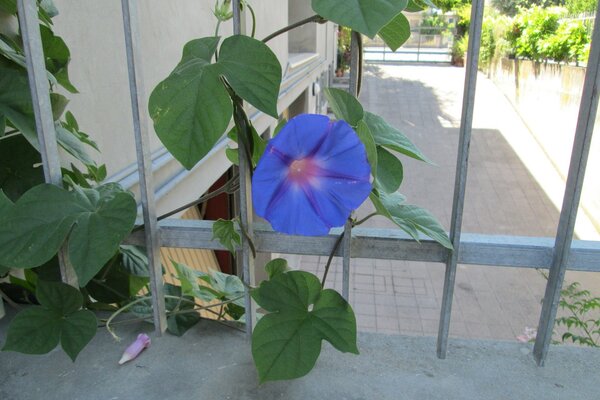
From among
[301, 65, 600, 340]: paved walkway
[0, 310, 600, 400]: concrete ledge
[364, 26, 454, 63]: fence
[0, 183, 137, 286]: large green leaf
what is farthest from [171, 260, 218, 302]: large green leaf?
[364, 26, 454, 63]: fence

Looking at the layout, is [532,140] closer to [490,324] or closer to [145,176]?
[490,324]

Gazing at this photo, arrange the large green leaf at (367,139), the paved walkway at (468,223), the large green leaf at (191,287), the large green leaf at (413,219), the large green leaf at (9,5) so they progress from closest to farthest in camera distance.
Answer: the large green leaf at (367,139) < the large green leaf at (413,219) < the large green leaf at (9,5) < the large green leaf at (191,287) < the paved walkway at (468,223)

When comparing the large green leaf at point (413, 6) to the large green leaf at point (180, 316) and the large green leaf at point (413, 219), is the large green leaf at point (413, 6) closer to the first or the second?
the large green leaf at point (413, 219)

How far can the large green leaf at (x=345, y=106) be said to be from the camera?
2.45ft

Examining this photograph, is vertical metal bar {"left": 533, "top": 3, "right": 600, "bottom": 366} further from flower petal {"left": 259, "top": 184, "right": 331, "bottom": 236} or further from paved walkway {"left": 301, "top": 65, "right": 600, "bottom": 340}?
paved walkway {"left": 301, "top": 65, "right": 600, "bottom": 340}

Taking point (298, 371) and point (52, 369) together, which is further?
point (52, 369)

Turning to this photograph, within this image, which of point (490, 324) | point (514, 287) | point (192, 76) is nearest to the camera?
point (192, 76)

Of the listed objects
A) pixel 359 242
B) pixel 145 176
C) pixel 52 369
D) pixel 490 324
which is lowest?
pixel 490 324

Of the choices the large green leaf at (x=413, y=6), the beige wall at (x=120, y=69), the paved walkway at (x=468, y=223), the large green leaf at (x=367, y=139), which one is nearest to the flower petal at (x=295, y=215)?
the large green leaf at (x=367, y=139)

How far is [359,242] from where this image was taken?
0.92 metres

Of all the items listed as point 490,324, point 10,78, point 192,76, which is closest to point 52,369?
point 10,78

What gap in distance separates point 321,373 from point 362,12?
632 millimetres

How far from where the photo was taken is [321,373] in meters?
0.94

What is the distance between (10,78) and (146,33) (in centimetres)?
138
